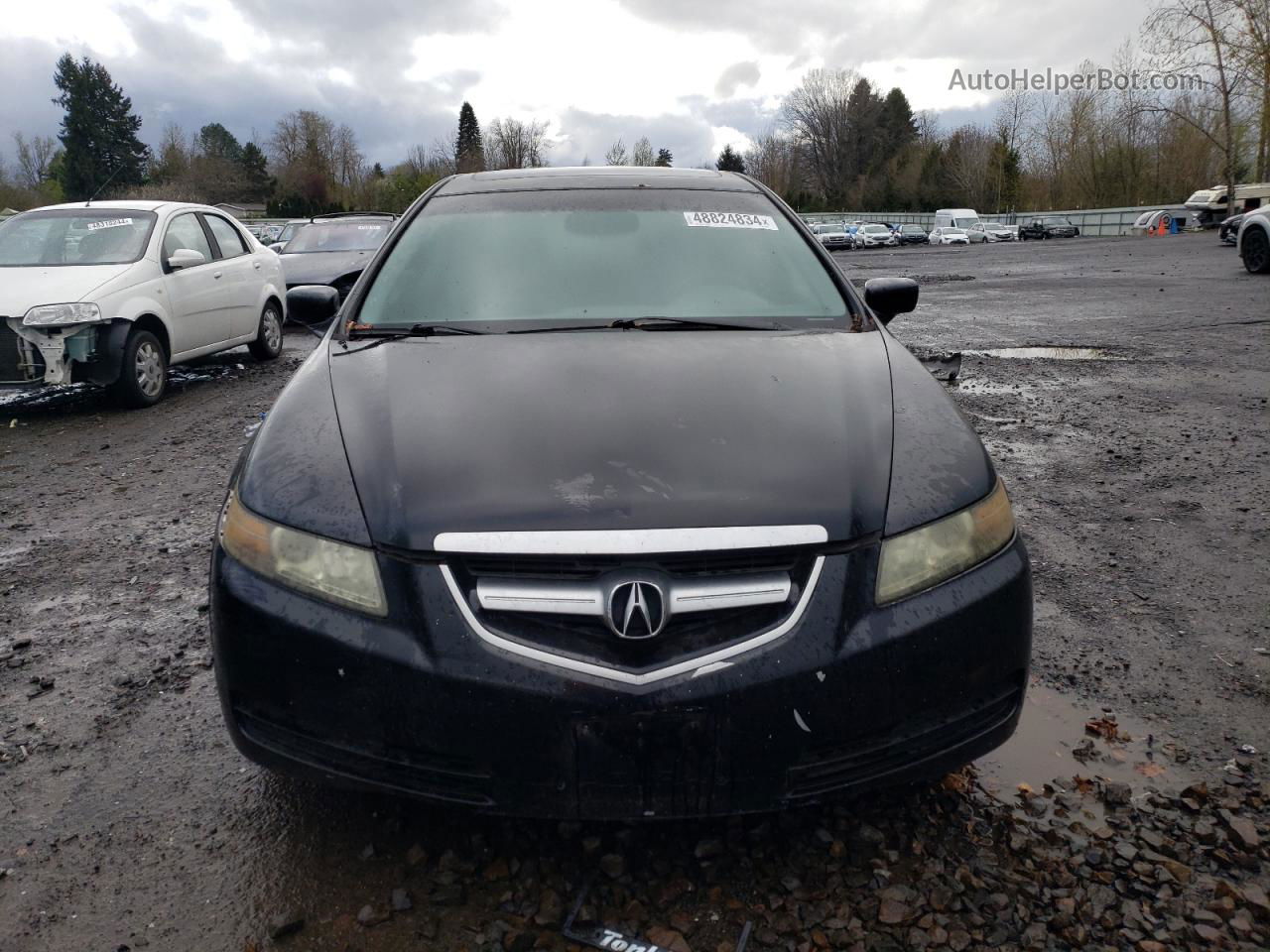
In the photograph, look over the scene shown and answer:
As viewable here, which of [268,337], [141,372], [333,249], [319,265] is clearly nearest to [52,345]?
[141,372]

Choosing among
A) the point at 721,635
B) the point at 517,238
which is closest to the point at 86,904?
the point at 721,635

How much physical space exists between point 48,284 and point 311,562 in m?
6.74

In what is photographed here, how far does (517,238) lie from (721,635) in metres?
1.87

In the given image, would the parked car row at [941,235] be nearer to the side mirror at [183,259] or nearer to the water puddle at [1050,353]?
the water puddle at [1050,353]

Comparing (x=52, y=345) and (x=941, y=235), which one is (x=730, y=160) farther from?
(x=52, y=345)

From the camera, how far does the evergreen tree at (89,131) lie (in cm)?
7281

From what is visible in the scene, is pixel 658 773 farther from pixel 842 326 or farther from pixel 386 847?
pixel 842 326

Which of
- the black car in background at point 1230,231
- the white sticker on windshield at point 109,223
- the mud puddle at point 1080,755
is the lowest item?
the mud puddle at point 1080,755

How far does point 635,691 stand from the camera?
5.55 feet

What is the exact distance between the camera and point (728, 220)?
3.35 meters

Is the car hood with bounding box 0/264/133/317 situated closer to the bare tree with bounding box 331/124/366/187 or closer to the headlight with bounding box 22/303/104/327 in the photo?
the headlight with bounding box 22/303/104/327

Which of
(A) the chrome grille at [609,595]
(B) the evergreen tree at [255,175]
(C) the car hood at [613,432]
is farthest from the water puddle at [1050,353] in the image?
(B) the evergreen tree at [255,175]

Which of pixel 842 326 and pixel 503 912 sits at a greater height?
pixel 842 326

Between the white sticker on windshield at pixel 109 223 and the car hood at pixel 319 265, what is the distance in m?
3.28
